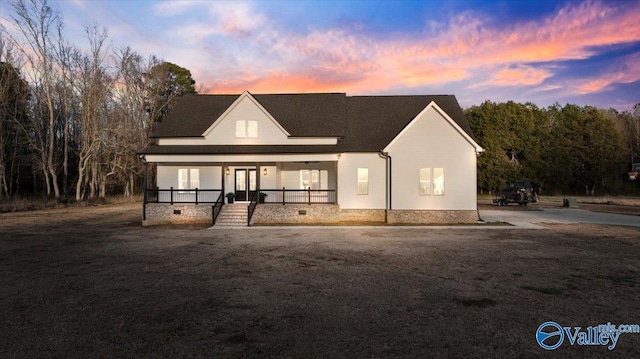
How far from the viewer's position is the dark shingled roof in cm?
2269

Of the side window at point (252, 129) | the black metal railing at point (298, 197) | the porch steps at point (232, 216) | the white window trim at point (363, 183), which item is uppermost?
the side window at point (252, 129)

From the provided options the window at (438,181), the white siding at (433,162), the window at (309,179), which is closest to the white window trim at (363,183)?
the white siding at (433,162)

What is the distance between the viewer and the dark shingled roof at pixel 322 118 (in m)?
22.7

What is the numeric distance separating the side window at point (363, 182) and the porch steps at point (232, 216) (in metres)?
6.98

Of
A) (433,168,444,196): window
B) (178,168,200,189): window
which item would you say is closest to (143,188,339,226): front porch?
(178,168,200,189): window

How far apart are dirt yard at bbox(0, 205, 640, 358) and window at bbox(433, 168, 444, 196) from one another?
264 inches

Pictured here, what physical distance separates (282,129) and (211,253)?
12241 mm

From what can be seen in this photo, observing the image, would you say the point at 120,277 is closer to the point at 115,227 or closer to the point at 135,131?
the point at 115,227

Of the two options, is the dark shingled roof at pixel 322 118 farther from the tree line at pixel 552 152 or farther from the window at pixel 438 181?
the tree line at pixel 552 152

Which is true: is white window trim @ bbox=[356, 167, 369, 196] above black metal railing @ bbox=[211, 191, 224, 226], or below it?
above

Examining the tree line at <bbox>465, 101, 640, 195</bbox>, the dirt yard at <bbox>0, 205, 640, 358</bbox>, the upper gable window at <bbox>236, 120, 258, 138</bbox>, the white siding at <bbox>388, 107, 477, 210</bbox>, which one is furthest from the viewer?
the tree line at <bbox>465, 101, 640, 195</bbox>

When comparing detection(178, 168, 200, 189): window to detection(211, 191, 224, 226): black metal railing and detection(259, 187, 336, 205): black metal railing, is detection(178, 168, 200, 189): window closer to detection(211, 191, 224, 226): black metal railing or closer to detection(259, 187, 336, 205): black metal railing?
detection(211, 191, 224, 226): black metal railing

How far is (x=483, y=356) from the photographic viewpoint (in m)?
5.04

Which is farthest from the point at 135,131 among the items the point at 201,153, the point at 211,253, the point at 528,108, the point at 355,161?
the point at 528,108
